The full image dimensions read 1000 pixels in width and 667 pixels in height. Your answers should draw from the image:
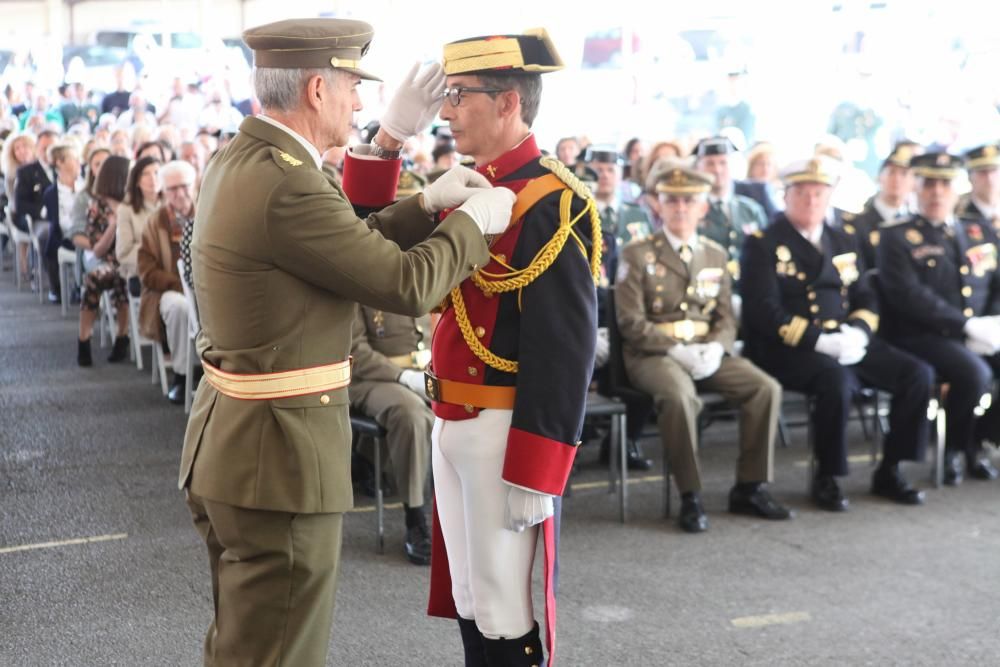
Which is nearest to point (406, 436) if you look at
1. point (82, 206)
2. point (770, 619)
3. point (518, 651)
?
point (770, 619)

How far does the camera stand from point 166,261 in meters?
5.91

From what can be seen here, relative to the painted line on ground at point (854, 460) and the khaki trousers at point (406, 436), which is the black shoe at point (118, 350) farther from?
the painted line on ground at point (854, 460)

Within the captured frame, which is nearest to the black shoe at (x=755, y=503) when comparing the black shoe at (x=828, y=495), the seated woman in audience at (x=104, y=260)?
the black shoe at (x=828, y=495)

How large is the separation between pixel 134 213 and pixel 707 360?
3.53 metres

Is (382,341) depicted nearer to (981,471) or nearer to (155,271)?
(155,271)

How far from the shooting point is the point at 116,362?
23.3ft

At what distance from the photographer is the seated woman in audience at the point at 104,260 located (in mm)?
6781

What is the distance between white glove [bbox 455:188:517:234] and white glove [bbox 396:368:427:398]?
6.63ft

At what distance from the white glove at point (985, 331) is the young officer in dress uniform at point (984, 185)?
0.56m

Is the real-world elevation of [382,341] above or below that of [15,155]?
below

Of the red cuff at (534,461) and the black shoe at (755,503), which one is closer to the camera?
the red cuff at (534,461)

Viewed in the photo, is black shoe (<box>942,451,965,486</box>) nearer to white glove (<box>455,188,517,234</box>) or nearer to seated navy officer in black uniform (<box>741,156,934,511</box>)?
seated navy officer in black uniform (<box>741,156,934,511</box>)

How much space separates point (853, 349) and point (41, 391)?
13.4 ft

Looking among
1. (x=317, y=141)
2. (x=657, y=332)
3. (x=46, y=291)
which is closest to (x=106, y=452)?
(x=657, y=332)
